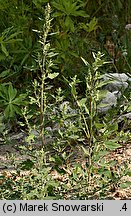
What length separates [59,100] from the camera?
2658mm

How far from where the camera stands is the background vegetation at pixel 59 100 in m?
2.55

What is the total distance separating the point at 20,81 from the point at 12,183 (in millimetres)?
1472

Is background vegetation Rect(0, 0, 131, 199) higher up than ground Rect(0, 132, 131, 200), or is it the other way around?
background vegetation Rect(0, 0, 131, 199)

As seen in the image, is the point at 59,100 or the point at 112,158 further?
the point at 112,158

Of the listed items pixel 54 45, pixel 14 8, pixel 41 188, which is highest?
pixel 14 8

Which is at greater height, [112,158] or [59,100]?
[59,100]

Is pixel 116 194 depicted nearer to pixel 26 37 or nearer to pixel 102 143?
pixel 102 143

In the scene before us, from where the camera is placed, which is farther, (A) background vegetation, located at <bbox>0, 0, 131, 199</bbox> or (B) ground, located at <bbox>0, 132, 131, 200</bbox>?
(B) ground, located at <bbox>0, 132, 131, 200</bbox>

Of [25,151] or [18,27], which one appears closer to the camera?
[25,151]

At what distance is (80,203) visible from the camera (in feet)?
8.13

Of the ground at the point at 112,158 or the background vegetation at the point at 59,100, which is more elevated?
the background vegetation at the point at 59,100

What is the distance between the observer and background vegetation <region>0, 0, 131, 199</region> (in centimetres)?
255

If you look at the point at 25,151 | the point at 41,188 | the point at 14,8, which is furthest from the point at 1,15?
the point at 41,188

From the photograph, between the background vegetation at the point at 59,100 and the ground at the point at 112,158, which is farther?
the ground at the point at 112,158
